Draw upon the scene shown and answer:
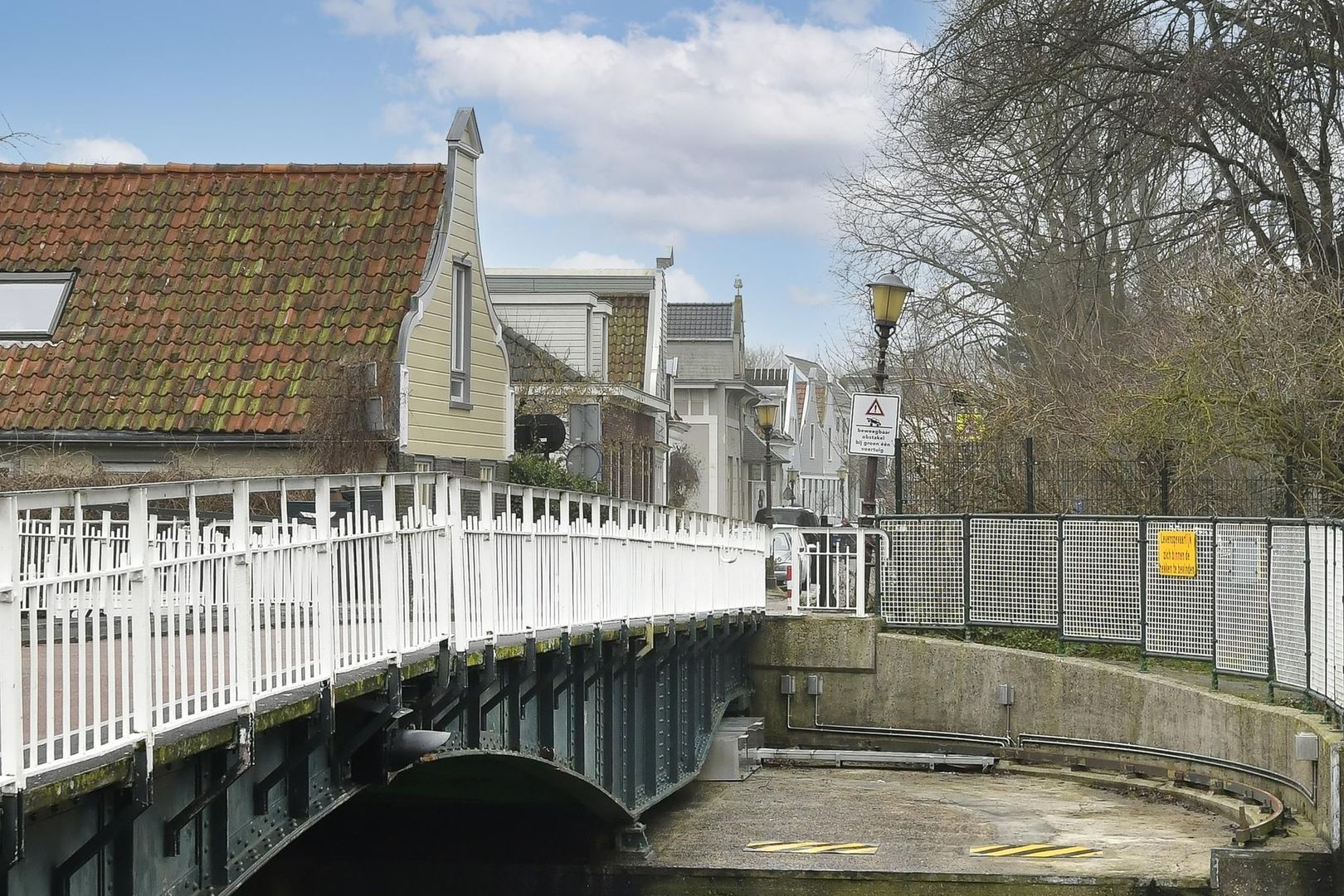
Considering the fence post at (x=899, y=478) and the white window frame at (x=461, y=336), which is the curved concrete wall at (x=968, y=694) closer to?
the fence post at (x=899, y=478)

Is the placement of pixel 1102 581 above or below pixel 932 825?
above

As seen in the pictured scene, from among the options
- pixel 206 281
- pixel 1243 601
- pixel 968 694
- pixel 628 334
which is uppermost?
pixel 628 334

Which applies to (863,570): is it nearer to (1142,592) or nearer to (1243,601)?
(1142,592)

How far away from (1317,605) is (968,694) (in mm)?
7534

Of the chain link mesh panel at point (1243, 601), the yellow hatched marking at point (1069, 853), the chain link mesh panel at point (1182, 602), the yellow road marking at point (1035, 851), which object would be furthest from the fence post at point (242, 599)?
the chain link mesh panel at point (1182, 602)

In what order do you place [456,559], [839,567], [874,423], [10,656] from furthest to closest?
[839,567] → [874,423] → [456,559] → [10,656]

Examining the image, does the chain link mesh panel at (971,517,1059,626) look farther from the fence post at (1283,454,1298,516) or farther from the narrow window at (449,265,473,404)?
the narrow window at (449,265,473,404)

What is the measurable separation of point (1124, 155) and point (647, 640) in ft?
36.2

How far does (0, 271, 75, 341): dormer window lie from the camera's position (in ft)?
78.2

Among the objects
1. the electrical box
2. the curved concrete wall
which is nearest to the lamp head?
the curved concrete wall

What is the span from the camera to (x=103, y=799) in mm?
6898

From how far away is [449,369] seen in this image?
24547mm

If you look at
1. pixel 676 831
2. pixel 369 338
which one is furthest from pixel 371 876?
pixel 369 338

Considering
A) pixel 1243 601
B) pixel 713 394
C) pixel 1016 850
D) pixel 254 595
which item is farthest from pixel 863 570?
pixel 713 394
